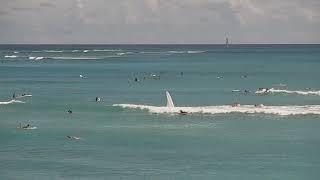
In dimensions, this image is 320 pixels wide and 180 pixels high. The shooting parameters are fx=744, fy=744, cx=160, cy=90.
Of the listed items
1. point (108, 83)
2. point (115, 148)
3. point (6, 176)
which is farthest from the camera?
point (108, 83)

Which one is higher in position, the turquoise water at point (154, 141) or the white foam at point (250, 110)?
the white foam at point (250, 110)

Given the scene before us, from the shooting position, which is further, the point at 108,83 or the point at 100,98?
the point at 108,83

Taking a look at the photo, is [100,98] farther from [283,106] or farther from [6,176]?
[6,176]

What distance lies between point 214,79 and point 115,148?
78.6m

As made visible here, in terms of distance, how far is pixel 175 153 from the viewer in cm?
5091

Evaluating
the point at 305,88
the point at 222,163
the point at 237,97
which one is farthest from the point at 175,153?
the point at 305,88

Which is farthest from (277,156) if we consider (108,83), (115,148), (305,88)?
(108,83)

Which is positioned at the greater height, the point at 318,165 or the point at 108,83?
the point at 108,83

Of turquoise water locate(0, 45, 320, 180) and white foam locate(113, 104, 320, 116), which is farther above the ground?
white foam locate(113, 104, 320, 116)

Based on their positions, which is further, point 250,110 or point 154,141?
point 250,110

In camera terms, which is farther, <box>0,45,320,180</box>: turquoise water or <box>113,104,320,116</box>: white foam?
<box>113,104,320,116</box>: white foam

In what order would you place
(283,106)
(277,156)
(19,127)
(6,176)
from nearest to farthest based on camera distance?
(6,176) → (277,156) → (19,127) → (283,106)

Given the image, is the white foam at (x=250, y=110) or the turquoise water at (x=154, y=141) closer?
the turquoise water at (x=154, y=141)

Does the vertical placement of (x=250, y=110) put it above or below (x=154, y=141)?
above
